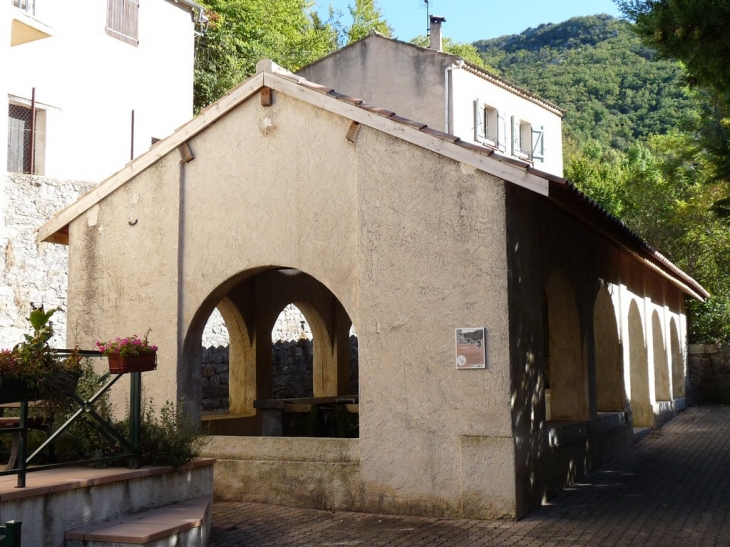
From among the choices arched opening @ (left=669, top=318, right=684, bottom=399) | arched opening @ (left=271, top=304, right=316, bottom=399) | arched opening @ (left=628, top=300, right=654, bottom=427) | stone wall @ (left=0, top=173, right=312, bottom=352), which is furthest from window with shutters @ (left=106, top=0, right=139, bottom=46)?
arched opening @ (left=669, top=318, right=684, bottom=399)

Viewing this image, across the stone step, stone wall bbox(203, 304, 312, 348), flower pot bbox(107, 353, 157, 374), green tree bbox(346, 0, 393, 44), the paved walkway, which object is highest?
green tree bbox(346, 0, 393, 44)

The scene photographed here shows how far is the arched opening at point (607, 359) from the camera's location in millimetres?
14789

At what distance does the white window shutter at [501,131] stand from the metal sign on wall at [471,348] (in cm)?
2206

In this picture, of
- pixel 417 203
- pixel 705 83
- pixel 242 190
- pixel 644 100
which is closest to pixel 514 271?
pixel 417 203

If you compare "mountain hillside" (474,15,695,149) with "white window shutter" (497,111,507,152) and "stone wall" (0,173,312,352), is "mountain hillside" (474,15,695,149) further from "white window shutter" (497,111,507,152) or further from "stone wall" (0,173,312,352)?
"stone wall" (0,173,312,352)

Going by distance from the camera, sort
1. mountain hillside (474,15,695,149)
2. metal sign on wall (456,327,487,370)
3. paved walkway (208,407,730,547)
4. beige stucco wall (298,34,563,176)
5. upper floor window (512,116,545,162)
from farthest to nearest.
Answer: mountain hillside (474,15,695,149), upper floor window (512,116,545,162), beige stucco wall (298,34,563,176), metal sign on wall (456,327,487,370), paved walkway (208,407,730,547)

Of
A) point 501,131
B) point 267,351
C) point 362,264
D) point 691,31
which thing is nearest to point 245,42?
point 501,131

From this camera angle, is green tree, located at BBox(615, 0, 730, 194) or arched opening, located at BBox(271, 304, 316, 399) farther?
arched opening, located at BBox(271, 304, 316, 399)

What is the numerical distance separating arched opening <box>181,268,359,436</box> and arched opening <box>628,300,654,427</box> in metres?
5.35

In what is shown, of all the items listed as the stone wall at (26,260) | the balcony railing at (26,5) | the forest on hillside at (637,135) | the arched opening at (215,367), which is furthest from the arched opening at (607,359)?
the balcony railing at (26,5)

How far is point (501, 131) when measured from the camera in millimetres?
31125

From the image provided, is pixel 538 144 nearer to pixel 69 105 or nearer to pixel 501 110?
pixel 501 110

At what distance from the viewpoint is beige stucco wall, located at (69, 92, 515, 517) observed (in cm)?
933

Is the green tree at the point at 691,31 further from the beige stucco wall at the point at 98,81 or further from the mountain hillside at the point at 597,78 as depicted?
the mountain hillside at the point at 597,78
